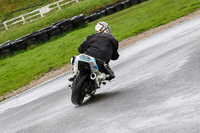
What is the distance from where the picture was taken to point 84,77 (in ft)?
26.0

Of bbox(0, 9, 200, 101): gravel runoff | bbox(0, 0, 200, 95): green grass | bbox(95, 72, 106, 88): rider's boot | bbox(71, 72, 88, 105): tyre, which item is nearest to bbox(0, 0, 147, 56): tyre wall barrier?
bbox(0, 0, 200, 95): green grass

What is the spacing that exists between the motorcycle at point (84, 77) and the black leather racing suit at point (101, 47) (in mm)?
226

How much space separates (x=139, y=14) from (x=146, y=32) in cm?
741

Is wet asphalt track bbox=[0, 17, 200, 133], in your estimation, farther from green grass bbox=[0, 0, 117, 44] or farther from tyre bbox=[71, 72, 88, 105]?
green grass bbox=[0, 0, 117, 44]

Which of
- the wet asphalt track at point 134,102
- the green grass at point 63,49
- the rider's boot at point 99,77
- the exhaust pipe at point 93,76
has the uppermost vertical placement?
the exhaust pipe at point 93,76

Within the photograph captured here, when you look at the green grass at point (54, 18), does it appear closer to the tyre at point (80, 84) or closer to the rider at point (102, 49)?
the rider at point (102, 49)

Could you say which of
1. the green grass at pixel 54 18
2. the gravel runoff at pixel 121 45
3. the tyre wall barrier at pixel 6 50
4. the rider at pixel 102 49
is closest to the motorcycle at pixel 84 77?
the rider at pixel 102 49

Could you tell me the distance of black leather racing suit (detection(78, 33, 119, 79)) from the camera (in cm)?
833

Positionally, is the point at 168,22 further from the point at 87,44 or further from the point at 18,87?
the point at 87,44

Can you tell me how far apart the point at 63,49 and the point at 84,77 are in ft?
44.5

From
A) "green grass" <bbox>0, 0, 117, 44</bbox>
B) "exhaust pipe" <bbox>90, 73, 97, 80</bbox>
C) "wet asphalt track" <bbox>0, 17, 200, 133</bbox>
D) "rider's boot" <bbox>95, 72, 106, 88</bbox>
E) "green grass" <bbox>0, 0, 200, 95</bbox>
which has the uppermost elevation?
"exhaust pipe" <bbox>90, 73, 97, 80</bbox>

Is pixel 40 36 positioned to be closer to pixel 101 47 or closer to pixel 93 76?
pixel 101 47

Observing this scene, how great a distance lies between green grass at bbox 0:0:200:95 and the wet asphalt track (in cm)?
416

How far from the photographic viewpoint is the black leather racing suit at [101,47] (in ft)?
27.3
